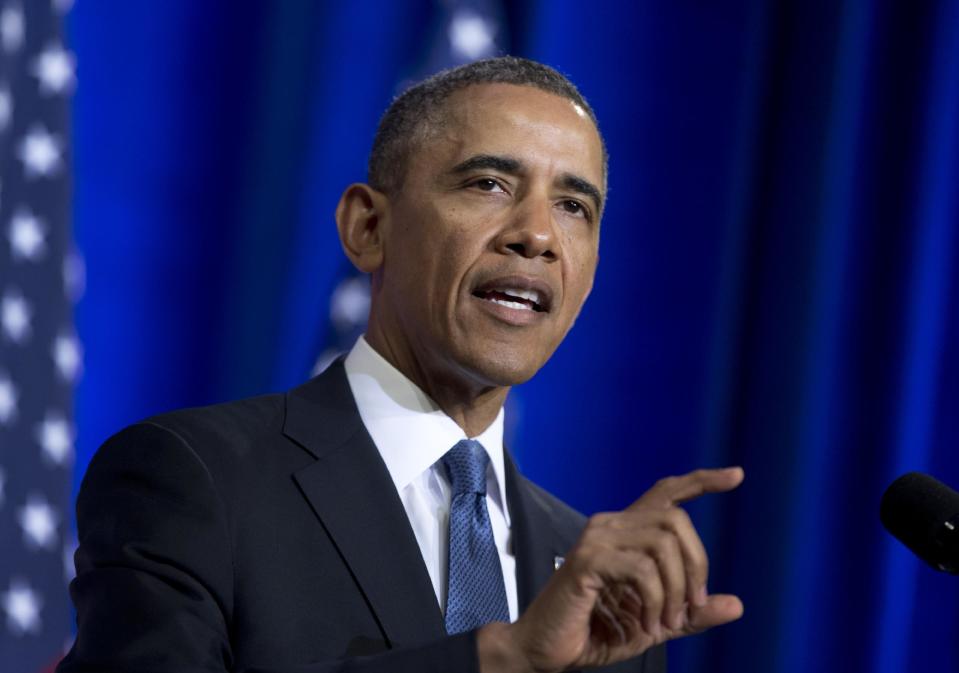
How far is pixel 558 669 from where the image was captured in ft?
4.14

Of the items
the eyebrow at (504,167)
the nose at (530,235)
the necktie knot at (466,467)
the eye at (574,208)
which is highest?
the eyebrow at (504,167)

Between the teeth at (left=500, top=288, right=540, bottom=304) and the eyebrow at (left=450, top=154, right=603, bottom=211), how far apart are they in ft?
0.59

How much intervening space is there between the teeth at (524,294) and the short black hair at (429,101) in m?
0.28

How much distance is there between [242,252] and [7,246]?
19.0 inches

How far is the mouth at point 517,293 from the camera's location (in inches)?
68.3

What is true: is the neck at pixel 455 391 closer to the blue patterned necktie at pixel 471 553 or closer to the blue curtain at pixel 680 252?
the blue patterned necktie at pixel 471 553

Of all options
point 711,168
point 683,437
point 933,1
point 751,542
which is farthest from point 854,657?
point 933,1

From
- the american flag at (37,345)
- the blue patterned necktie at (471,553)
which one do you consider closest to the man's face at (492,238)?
the blue patterned necktie at (471,553)

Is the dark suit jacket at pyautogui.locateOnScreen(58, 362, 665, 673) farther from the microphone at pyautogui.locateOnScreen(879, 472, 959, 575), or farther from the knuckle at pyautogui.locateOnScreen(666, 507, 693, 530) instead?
the microphone at pyautogui.locateOnScreen(879, 472, 959, 575)

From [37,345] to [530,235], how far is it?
49.4 inches

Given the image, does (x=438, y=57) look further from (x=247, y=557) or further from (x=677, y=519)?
(x=677, y=519)

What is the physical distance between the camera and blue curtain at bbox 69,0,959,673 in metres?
2.51

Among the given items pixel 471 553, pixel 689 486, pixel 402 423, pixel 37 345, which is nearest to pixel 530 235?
pixel 402 423

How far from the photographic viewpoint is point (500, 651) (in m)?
1.28
